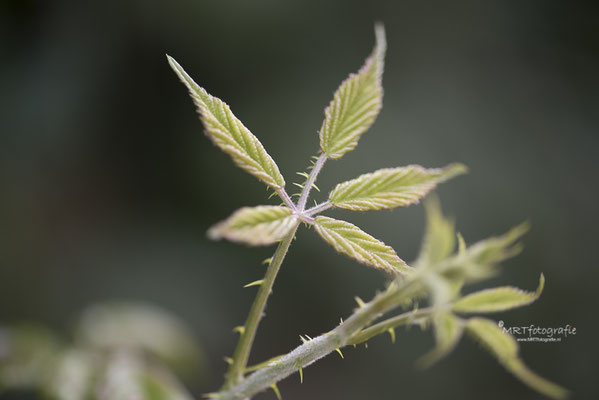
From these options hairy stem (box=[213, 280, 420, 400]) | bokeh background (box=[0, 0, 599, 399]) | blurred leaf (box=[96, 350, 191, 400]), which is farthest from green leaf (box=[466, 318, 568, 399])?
bokeh background (box=[0, 0, 599, 399])

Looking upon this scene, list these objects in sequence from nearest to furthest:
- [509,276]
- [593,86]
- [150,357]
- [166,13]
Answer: [150,357]
[509,276]
[593,86]
[166,13]

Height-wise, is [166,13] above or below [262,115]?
above

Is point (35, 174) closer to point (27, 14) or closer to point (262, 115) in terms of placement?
point (27, 14)

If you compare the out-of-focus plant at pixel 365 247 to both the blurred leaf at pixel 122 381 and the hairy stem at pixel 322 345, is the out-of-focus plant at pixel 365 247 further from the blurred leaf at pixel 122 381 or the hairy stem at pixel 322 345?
the blurred leaf at pixel 122 381

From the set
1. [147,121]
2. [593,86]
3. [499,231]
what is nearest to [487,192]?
[499,231]

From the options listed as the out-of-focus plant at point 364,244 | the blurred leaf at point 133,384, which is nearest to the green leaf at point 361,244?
the out-of-focus plant at point 364,244

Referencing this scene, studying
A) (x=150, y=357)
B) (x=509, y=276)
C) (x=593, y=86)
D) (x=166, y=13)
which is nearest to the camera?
(x=150, y=357)

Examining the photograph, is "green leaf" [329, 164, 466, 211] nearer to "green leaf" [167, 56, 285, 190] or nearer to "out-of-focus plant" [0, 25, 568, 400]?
"out-of-focus plant" [0, 25, 568, 400]

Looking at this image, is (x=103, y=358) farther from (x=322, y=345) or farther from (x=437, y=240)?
(x=437, y=240)
